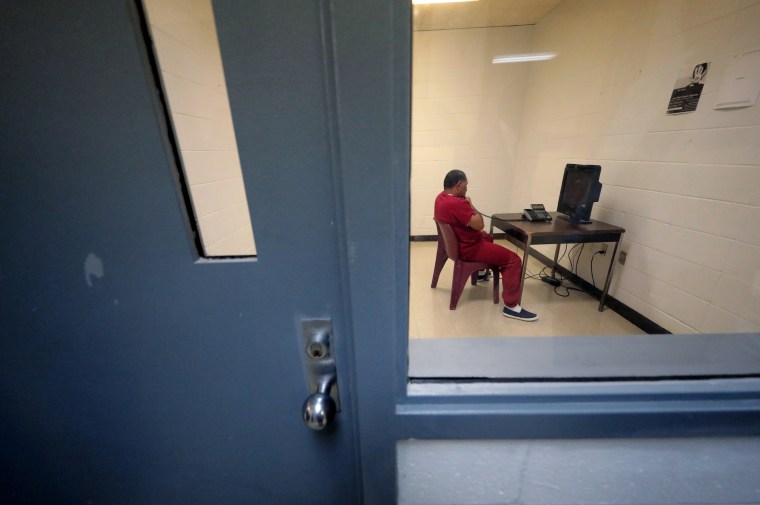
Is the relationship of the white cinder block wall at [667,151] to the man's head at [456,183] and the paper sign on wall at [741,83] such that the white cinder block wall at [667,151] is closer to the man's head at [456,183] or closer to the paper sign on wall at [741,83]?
the paper sign on wall at [741,83]

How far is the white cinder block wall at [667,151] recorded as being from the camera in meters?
1.56

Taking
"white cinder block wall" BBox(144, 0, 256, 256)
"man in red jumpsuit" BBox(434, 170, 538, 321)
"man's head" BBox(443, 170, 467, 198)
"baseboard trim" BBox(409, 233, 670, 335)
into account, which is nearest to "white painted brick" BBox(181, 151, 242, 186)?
"white cinder block wall" BBox(144, 0, 256, 256)

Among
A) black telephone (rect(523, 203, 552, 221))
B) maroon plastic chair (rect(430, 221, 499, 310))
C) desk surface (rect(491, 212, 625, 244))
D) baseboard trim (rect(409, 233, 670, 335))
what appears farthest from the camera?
black telephone (rect(523, 203, 552, 221))

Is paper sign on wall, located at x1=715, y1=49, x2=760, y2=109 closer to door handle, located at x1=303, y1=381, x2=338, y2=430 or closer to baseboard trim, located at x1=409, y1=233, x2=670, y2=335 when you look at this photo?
baseboard trim, located at x1=409, y1=233, x2=670, y2=335

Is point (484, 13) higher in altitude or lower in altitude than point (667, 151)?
higher

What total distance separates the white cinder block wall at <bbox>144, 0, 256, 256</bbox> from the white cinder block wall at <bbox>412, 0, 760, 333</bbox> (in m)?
0.90

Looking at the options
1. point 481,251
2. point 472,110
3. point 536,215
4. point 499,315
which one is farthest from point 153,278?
point 472,110

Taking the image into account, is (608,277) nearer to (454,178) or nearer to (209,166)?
(454,178)

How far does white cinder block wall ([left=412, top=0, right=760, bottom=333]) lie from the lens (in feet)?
5.10

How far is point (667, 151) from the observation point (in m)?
1.92

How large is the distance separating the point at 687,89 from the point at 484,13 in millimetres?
2178

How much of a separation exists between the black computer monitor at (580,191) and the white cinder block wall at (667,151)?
0.25 m

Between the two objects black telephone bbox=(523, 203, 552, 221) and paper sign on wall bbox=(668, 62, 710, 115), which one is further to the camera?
black telephone bbox=(523, 203, 552, 221)

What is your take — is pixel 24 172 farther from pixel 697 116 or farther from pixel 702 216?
pixel 697 116
